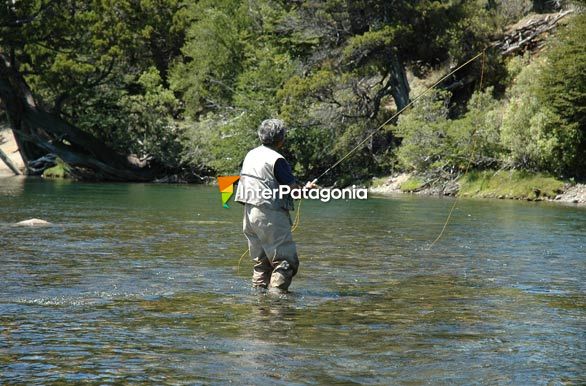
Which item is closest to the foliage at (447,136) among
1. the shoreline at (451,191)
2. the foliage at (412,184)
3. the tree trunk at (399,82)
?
the foliage at (412,184)

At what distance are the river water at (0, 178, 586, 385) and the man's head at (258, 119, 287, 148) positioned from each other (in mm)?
1718

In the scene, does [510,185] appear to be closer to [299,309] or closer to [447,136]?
[447,136]

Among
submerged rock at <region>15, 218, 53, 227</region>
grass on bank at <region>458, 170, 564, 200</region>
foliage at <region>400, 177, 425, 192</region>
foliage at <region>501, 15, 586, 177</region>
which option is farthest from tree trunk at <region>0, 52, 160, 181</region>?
submerged rock at <region>15, 218, 53, 227</region>

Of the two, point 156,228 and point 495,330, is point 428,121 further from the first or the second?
point 495,330

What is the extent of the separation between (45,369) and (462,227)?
15.3m

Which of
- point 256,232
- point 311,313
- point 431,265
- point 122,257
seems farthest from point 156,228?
point 311,313

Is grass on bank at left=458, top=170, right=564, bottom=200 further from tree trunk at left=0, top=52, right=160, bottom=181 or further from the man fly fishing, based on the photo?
the man fly fishing

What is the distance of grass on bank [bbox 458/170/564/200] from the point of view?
34406mm

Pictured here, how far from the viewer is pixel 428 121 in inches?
1606

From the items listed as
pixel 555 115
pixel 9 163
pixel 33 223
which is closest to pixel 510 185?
pixel 555 115

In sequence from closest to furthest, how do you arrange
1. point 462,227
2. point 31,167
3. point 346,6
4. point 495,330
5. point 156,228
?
point 495,330 → point 156,228 → point 462,227 → point 346,6 → point 31,167

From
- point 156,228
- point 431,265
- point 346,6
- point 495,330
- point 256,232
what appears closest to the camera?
point 495,330

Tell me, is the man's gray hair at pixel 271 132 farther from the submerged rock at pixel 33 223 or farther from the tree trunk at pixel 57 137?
the tree trunk at pixel 57 137

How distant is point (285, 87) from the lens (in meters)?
44.4
